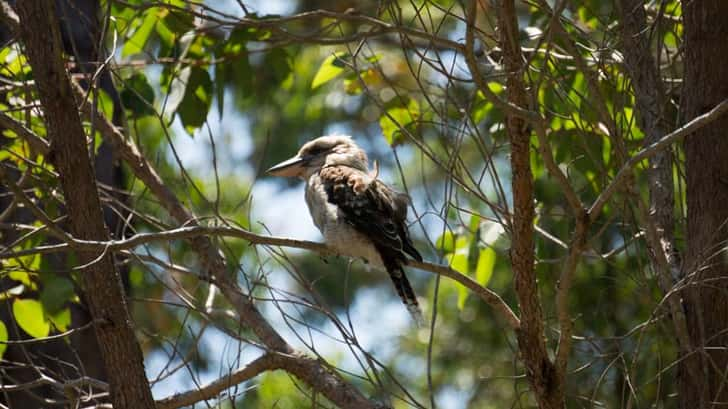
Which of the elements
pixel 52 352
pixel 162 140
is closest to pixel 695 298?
pixel 52 352

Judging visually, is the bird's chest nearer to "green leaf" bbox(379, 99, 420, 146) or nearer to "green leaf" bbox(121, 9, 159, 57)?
"green leaf" bbox(379, 99, 420, 146)

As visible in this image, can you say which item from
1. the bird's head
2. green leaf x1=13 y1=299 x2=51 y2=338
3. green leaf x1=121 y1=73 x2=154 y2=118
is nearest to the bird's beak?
the bird's head

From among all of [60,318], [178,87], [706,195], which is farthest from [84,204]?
[706,195]

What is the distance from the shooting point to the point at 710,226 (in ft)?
8.66

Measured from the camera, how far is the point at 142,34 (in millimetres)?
3518

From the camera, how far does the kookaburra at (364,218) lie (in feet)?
11.3

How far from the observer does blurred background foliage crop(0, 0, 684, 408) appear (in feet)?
9.00

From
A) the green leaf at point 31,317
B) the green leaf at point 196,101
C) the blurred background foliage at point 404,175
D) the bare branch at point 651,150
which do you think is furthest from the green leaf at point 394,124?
the green leaf at point 31,317

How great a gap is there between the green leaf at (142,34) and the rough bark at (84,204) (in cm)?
95

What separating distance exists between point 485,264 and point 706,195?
0.91 meters

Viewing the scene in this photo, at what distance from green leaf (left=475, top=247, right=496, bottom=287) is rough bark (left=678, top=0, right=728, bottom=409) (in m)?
0.83

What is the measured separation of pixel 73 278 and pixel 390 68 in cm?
367

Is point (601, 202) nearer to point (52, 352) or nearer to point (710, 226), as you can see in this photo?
point (710, 226)

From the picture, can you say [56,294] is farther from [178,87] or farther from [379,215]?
[379,215]
